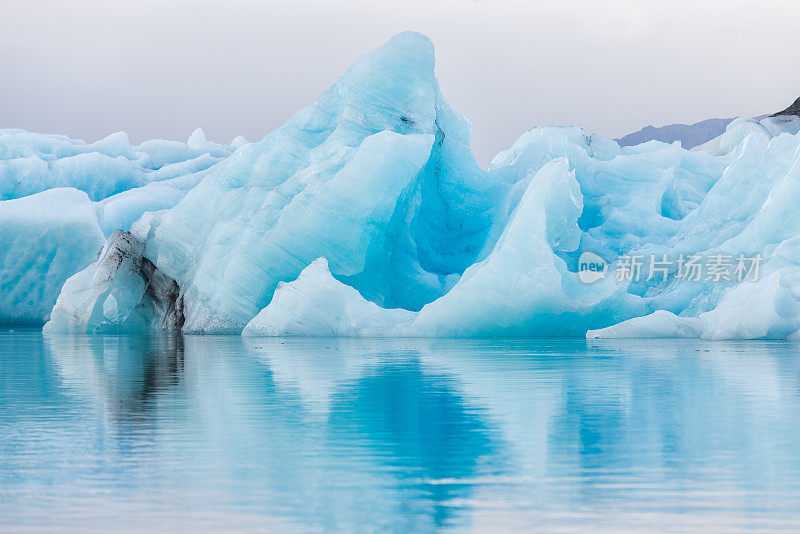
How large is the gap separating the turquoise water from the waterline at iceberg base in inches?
260

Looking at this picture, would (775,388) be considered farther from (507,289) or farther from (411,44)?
(411,44)

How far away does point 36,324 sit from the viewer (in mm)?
26219

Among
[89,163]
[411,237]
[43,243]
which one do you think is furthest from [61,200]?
[411,237]

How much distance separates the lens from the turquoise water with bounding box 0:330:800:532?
3.26 m

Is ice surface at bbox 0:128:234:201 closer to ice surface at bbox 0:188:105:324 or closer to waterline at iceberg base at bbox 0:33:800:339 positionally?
ice surface at bbox 0:188:105:324

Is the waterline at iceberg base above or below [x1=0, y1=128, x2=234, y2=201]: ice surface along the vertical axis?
below

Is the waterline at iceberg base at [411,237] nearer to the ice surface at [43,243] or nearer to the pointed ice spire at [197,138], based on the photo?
the ice surface at [43,243]

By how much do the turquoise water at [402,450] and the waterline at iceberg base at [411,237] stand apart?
661cm

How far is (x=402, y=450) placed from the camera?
455 cm

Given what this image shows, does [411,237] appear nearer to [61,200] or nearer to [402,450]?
[61,200]

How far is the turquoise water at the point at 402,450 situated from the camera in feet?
10.7

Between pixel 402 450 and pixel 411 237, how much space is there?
46.5 feet

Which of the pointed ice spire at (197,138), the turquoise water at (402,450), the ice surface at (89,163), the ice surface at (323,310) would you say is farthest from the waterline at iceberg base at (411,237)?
the pointed ice spire at (197,138)

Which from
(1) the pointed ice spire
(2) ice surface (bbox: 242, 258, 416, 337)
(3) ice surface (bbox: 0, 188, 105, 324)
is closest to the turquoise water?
(2) ice surface (bbox: 242, 258, 416, 337)
